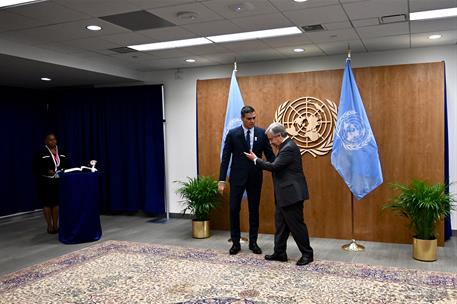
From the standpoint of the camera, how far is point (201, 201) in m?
5.82

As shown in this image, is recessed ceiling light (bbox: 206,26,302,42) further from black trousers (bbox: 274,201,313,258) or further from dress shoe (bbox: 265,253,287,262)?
dress shoe (bbox: 265,253,287,262)

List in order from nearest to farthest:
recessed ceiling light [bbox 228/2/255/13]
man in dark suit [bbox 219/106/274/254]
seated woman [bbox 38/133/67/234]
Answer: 1. recessed ceiling light [bbox 228/2/255/13]
2. man in dark suit [bbox 219/106/274/254]
3. seated woman [bbox 38/133/67/234]

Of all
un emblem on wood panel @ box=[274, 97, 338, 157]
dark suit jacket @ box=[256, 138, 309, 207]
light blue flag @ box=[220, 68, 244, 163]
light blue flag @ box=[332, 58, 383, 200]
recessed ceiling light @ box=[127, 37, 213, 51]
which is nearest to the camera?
dark suit jacket @ box=[256, 138, 309, 207]

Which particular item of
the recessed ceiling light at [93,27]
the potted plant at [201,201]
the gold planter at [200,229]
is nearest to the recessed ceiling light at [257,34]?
the recessed ceiling light at [93,27]

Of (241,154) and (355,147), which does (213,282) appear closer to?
(241,154)

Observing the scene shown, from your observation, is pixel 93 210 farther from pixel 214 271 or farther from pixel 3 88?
pixel 3 88

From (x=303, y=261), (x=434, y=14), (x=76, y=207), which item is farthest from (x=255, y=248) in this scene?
(x=434, y=14)

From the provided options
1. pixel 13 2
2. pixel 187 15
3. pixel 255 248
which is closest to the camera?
pixel 13 2

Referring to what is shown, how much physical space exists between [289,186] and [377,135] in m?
1.73

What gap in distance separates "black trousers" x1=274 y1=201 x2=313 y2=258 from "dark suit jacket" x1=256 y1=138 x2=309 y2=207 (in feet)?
0.34

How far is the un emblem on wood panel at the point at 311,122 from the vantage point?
553cm

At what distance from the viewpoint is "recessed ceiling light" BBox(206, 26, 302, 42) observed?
4.91m

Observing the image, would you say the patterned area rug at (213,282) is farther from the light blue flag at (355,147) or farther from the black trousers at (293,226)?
the light blue flag at (355,147)

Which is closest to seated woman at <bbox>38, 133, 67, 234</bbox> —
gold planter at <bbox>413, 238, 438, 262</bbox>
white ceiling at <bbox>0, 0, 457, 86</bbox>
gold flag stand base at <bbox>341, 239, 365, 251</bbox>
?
white ceiling at <bbox>0, 0, 457, 86</bbox>
